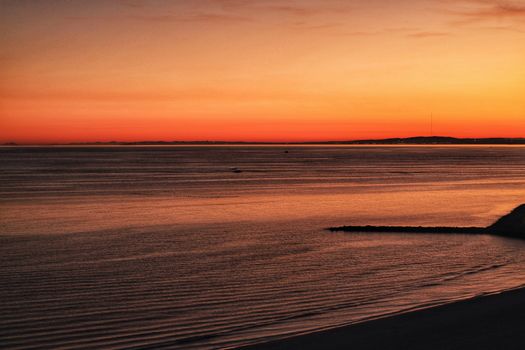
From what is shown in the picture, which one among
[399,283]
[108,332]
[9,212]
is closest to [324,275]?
[399,283]

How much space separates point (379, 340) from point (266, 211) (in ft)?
103

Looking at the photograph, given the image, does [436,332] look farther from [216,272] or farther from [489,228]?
[489,228]

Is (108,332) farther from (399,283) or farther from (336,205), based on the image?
(336,205)

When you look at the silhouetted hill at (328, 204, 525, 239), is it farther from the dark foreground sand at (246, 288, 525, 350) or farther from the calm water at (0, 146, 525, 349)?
the dark foreground sand at (246, 288, 525, 350)

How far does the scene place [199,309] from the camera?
48.5ft

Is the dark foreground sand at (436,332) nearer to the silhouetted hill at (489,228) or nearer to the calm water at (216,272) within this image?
the calm water at (216,272)

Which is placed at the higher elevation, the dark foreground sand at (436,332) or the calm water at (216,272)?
the dark foreground sand at (436,332)

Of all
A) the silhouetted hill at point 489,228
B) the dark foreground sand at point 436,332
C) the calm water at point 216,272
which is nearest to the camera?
the dark foreground sand at point 436,332

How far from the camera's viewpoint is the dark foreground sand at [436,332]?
10.1 m

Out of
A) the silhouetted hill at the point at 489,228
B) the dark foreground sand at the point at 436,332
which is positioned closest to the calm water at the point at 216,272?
the silhouetted hill at the point at 489,228

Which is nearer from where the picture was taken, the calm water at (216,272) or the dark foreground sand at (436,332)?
the dark foreground sand at (436,332)

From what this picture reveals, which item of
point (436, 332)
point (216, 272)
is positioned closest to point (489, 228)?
point (216, 272)

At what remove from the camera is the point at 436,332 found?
10.8 meters

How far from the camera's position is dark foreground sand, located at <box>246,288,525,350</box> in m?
10.1
